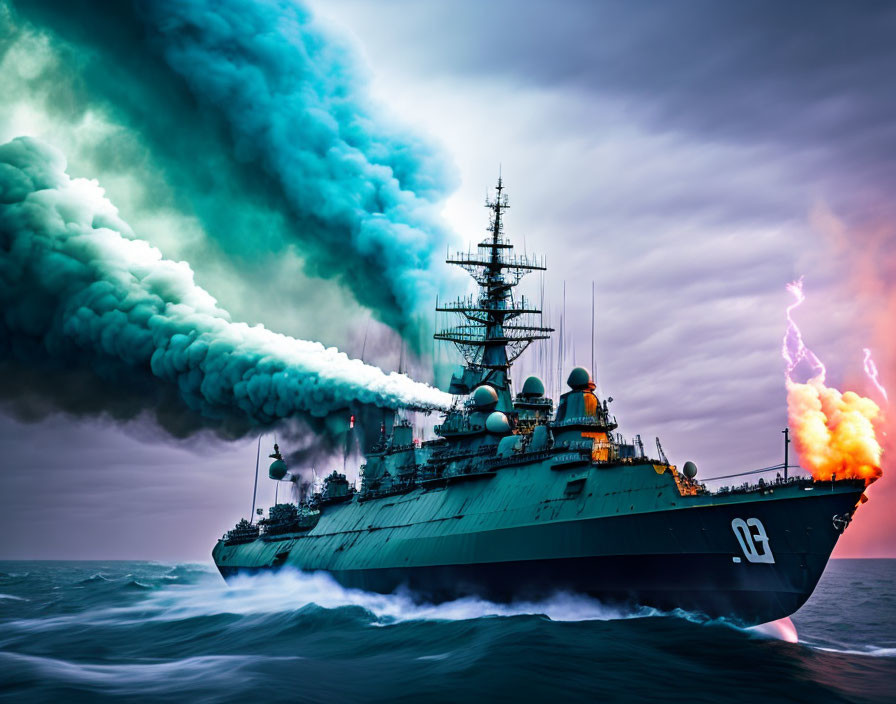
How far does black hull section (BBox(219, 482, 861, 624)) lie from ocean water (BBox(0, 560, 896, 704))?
2.21 feet

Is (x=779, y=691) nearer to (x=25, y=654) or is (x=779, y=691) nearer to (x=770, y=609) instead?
(x=770, y=609)

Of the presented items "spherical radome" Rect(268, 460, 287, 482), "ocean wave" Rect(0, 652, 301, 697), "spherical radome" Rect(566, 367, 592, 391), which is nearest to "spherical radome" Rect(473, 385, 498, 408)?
"spherical radome" Rect(566, 367, 592, 391)

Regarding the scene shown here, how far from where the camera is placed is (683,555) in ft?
87.3

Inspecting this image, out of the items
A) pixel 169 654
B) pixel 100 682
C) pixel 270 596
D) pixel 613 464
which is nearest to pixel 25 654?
pixel 169 654

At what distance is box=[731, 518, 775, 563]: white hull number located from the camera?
83.1 feet

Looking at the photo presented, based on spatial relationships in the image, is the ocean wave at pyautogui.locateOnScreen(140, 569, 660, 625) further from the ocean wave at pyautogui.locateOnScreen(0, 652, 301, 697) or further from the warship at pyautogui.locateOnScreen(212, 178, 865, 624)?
the ocean wave at pyautogui.locateOnScreen(0, 652, 301, 697)

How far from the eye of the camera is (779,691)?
2034cm

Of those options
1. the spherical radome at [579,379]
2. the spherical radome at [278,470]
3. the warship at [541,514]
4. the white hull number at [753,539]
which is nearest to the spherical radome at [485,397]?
the warship at [541,514]

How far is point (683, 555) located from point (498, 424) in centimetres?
1208

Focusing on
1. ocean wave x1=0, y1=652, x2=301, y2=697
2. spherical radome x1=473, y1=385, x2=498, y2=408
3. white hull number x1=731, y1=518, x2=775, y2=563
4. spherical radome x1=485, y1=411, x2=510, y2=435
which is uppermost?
spherical radome x1=473, y1=385, x2=498, y2=408

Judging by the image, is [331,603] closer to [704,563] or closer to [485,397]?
[485,397]

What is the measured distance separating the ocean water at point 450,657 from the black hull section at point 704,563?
0.67 metres

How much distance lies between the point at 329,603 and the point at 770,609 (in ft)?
75.8

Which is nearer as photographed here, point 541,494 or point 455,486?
point 541,494
